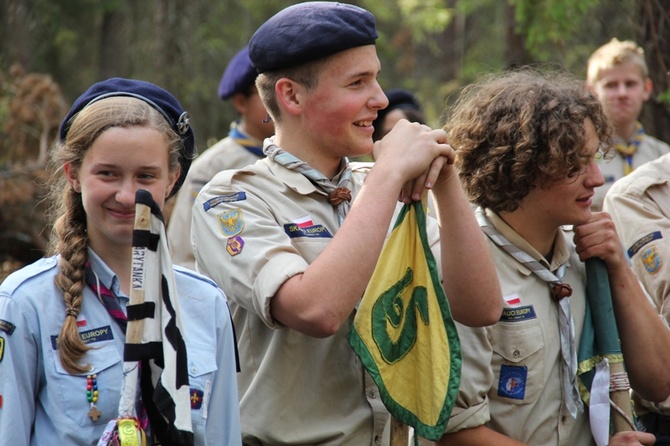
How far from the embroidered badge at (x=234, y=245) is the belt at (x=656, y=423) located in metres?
2.07

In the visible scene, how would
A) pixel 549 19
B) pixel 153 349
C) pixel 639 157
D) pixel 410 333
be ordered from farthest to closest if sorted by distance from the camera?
1. pixel 549 19
2. pixel 639 157
3. pixel 410 333
4. pixel 153 349

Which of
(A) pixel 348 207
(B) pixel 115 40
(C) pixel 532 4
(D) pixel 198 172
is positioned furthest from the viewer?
(B) pixel 115 40

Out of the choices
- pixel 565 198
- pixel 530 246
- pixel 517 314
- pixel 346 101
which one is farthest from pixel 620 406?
pixel 346 101

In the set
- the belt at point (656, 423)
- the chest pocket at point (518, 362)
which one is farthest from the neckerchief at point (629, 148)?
the chest pocket at point (518, 362)

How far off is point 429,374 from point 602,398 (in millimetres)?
760

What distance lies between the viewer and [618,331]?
385 centimetres

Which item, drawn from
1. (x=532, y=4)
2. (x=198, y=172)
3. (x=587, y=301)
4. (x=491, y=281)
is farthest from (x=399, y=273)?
(x=532, y=4)

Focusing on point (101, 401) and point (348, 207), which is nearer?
point (101, 401)

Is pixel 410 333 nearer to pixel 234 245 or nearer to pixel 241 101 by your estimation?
pixel 234 245

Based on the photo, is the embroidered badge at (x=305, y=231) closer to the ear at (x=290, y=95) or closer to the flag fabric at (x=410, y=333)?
the flag fabric at (x=410, y=333)

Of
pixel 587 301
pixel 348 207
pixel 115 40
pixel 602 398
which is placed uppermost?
pixel 115 40

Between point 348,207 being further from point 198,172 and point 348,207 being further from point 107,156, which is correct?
point 198,172

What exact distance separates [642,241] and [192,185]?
127 inches

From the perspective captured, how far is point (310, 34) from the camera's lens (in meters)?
3.38
